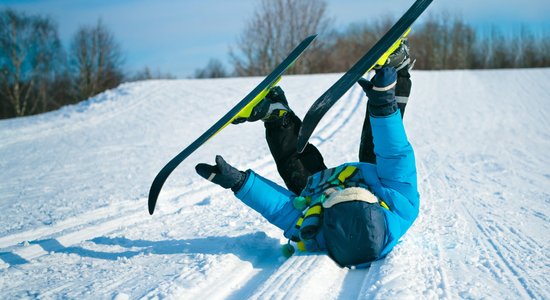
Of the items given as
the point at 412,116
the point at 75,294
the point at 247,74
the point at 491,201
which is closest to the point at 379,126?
the point at 75,294

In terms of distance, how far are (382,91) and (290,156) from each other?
3.17 feet

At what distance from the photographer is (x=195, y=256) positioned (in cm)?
247

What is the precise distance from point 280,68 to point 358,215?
1.35 meters

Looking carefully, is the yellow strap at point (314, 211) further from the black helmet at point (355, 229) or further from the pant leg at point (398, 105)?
the pant leg at point (398, 105)

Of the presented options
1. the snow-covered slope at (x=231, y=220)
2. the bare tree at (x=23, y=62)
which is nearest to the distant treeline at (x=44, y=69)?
the bare tree at (x=23, y=62)

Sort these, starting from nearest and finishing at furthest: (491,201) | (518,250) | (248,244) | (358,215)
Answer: (358,215), (518,250), (248,244), (491,201)

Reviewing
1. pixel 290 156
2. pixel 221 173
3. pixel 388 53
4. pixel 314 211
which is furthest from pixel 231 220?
pixel 388 53

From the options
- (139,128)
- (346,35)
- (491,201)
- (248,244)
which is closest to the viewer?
(248,244)

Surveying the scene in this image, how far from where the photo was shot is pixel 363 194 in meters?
2.11

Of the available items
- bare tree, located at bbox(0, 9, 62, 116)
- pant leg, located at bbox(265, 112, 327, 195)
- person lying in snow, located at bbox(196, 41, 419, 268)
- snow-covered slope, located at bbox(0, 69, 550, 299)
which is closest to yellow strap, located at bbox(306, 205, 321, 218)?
person lying in snow, located at bbox(196, 41, 419, 268)

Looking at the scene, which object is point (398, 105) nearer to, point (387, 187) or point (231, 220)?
point (387, 187)

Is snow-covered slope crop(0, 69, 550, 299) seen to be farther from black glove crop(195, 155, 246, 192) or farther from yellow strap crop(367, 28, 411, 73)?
yellow strap crop(367, 28, 411, 73)

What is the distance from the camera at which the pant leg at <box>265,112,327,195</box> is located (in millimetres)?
2850

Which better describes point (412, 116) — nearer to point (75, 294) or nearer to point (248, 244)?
point (248, 244)
